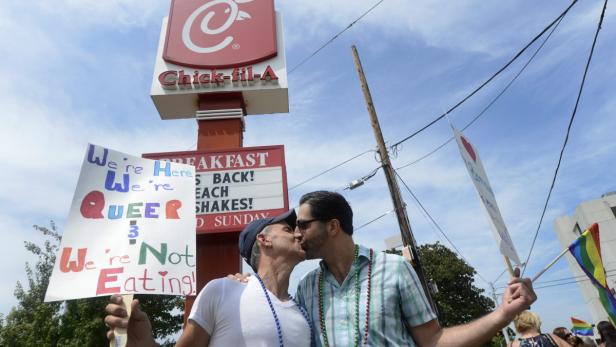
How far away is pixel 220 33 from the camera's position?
723 centimetres

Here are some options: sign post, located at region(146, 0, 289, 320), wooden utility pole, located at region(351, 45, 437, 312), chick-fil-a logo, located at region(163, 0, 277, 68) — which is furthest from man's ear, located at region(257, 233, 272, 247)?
wooden utility pole, located at region(351, 45, 437, 312)

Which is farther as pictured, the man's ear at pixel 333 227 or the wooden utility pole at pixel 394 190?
the wooden utility pole at pixel 394 190

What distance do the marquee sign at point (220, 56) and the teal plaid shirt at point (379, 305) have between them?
4.97m

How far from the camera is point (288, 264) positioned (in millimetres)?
2178

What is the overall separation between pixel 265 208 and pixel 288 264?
3.14m

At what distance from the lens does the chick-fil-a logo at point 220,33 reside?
687 cm

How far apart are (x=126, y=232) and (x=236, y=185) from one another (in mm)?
3233

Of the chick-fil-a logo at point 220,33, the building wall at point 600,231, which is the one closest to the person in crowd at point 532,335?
the chick-fil-a logo at point 220,33

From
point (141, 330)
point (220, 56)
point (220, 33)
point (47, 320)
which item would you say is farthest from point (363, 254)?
point (47, 320)

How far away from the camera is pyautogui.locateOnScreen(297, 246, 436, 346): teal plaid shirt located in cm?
185

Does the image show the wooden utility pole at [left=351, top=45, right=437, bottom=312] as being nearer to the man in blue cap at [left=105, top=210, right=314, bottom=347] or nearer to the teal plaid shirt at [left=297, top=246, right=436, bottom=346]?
the teal plaid shirt at [left=297, top=246, right=436, bottom=346]

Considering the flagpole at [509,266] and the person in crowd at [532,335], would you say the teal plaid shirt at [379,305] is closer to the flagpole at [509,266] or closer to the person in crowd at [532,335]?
the flagpole at [509,266]

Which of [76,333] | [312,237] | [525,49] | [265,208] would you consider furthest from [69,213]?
[76,333]

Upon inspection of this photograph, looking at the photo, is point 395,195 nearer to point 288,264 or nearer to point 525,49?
point 525,49
